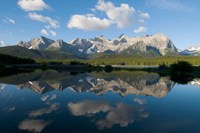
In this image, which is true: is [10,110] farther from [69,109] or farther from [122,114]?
[122,114]

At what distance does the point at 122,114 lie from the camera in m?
40.8

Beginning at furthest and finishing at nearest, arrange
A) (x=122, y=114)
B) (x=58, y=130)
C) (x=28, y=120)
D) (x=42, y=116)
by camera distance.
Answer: (x=122, y=114)
(x=42, y=116)
(x=28, y=120)
(x=58, y=130)

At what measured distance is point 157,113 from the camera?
42.4 metres

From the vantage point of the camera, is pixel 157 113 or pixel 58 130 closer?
pixel 58 130

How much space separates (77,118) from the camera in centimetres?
3659

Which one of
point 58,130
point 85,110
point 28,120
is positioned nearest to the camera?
point 58,130

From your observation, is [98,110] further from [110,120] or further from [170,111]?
[170,111]

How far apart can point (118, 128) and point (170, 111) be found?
52.7 feet

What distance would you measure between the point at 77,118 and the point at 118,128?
7.25 m

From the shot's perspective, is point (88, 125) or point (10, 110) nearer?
Result: point (88, 125)

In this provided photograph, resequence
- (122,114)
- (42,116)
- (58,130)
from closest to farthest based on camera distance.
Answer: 1. (58,130)
2. (42,116)
3. (122,114)

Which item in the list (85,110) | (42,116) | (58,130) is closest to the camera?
(58,130)

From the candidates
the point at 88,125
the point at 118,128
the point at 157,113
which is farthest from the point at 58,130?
the point at 157,113

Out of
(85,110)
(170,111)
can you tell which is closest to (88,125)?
(85,110)
